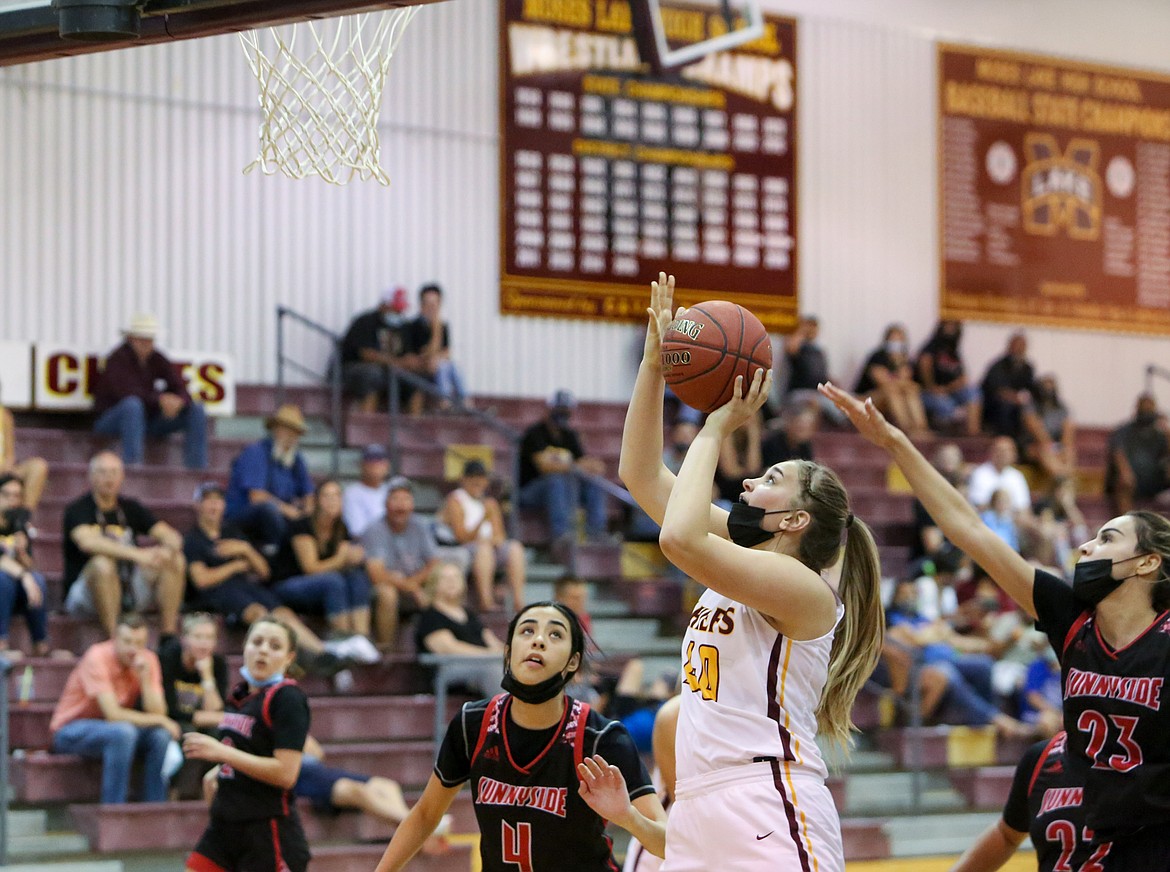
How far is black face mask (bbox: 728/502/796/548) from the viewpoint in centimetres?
378

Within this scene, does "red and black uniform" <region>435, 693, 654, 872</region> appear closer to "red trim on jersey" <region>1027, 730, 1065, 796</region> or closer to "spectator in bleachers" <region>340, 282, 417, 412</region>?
"red trim on jersey" <region>1027, 730, 1065, 796</region>

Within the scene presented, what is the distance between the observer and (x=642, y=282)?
47.9 feet

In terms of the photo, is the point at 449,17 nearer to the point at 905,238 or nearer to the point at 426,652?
the point at 905,238

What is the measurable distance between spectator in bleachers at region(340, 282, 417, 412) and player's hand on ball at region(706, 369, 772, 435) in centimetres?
897

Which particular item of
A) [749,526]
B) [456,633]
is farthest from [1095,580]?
[456,633]

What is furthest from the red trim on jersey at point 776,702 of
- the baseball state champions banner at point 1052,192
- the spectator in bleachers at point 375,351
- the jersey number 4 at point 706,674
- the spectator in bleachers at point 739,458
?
the baseball state champions banner at point 1052,192

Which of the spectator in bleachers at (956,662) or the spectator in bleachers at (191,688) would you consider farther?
the spectator in bleachers at (956,662)

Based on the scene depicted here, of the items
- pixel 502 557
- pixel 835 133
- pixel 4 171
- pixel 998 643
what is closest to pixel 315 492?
pixel 502 557

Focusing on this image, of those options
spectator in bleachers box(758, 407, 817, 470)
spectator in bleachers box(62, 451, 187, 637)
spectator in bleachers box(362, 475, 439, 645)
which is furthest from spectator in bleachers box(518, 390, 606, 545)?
spectator in bleachers box(62, 451, 187, 637)

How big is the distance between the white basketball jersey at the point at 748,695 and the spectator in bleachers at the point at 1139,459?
11811 millimetres

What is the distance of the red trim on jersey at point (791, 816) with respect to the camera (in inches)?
140

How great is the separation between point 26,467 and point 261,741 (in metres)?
5.28

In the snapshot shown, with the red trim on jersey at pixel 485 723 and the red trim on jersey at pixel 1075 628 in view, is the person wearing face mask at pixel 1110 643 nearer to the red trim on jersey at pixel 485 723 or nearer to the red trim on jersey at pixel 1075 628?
the red trim on jersey at pixel 1075 628

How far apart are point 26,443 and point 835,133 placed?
8299 millimetres
